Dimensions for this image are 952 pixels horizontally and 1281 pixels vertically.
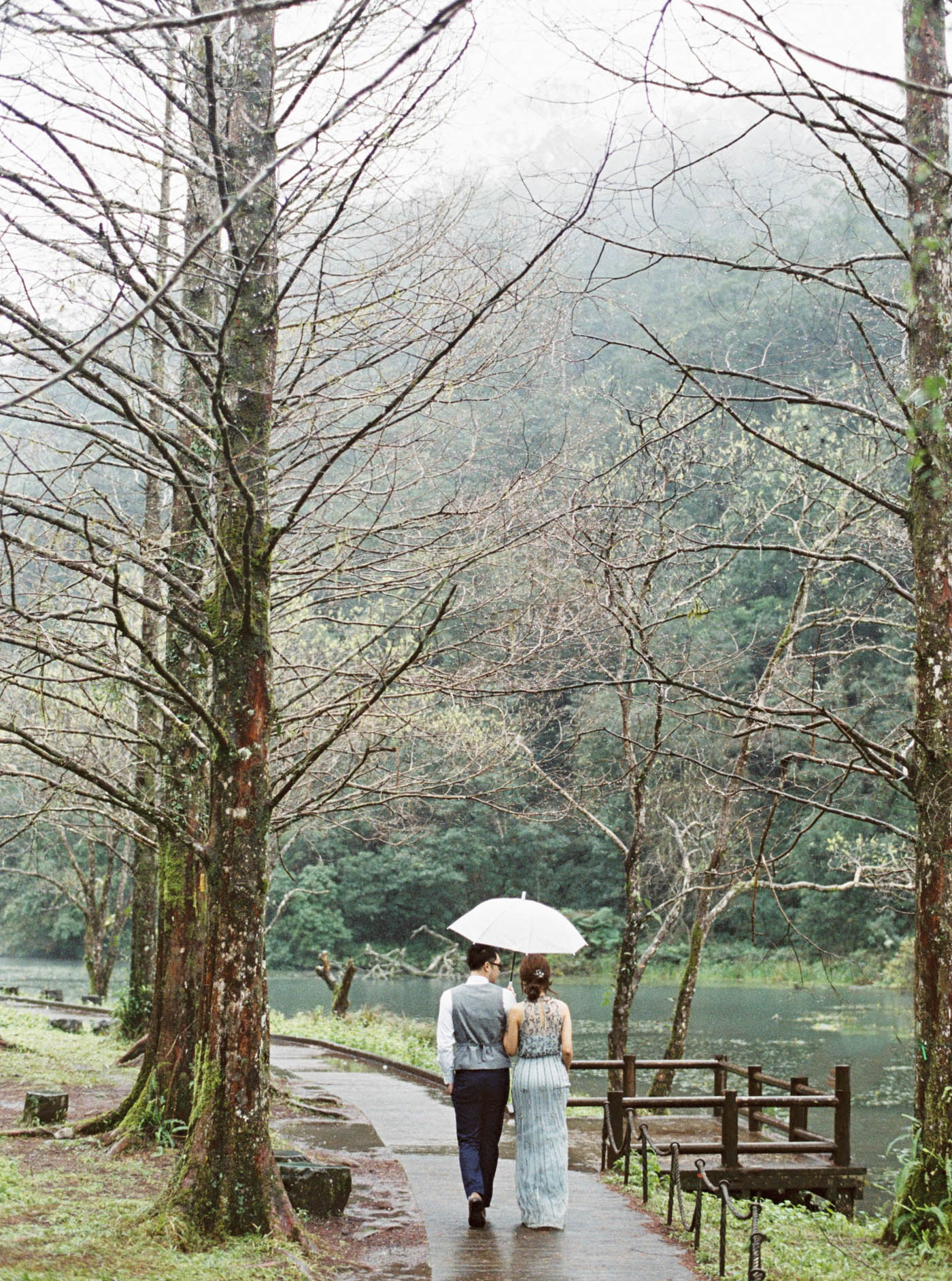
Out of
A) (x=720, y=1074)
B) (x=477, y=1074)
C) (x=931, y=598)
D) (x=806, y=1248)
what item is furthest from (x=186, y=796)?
(x=720, y=1074)

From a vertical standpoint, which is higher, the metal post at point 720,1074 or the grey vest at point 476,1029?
the grey vest at point 476,1029

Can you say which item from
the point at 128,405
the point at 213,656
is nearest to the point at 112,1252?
the point at 213,656

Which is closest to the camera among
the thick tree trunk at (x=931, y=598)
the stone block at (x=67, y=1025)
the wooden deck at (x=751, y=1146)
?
the thick tree trunk at (x=931, y=598)

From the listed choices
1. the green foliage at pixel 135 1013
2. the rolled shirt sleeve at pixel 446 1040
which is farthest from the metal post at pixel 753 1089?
the green foliage at pixel 135 1013

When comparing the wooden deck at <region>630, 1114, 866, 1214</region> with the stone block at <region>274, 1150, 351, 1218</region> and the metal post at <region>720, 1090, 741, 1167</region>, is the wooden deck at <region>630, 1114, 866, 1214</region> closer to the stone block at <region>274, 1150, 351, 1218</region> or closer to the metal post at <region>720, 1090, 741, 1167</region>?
the metal post at <region>720, 1090, 741, 1167</region>

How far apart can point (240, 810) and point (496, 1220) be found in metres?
3.16

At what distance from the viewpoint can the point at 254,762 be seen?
632cm

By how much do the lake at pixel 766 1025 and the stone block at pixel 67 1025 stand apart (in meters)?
8.87

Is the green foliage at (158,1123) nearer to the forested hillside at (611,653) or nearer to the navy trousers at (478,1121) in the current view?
→ the forested hillside at (611,653)

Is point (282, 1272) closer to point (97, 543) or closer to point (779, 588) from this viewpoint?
point (97, 543)

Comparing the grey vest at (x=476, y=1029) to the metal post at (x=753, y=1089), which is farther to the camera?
the metal post at (x=753, y=1089)

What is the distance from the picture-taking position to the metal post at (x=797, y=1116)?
10516mm

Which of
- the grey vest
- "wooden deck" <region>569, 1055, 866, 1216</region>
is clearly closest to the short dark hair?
the grey vest

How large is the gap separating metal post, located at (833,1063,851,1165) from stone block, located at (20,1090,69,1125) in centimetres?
621
